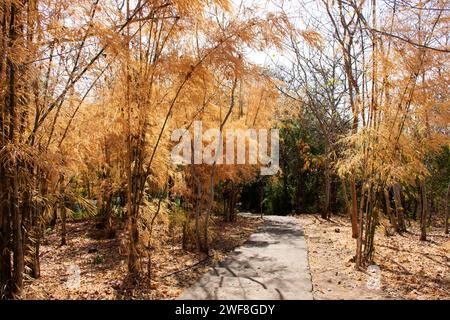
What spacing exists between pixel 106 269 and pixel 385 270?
3768 mm

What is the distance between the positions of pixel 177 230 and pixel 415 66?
5.44m

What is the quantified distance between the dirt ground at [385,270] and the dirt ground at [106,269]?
5.09 ft

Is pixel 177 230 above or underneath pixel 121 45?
underneath

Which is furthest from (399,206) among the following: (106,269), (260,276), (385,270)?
(106,269)

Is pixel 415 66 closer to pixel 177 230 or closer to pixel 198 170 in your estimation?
pixel 198 170

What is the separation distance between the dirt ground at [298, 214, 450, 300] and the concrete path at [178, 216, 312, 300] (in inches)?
7.4

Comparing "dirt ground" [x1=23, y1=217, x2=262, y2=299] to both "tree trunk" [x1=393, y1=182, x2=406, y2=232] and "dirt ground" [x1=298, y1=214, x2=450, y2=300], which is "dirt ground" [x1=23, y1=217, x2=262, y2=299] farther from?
"tree trunk" [x1=393, y1=182, x2=406, y2=232]

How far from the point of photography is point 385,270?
510 centimetres

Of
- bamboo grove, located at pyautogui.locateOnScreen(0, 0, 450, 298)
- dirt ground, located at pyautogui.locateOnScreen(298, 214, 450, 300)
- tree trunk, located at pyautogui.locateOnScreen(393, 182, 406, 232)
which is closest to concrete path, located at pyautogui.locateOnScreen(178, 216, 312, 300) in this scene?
dirt ground, located at pyautogui.locateOnScreen(298, 214, 450, 300)

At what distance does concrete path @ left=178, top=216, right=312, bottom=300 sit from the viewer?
3973 mm

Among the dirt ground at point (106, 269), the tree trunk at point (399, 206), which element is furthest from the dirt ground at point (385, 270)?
the dirt ground at point (106, 269)

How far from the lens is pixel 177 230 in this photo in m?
8.21

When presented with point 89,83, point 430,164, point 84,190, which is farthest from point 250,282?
point 430,164

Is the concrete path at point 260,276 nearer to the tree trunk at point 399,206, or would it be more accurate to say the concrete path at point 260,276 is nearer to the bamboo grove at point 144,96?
the bamboo grove at point 144,96
